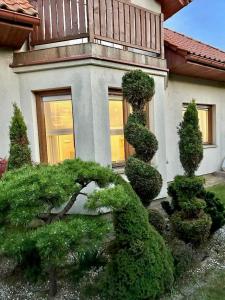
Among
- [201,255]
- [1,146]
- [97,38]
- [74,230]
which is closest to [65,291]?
[74,230]

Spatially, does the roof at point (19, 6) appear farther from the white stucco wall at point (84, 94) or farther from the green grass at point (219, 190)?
the green grass at point (219, 190)

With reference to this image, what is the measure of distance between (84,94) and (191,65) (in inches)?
185

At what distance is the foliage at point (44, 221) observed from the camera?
3.31 meters

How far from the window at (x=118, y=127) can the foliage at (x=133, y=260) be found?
13.7 feet

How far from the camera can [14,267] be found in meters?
4.86

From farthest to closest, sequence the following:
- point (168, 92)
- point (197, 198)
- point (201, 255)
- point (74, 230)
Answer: point (168, 92) < point (197, 198) < point (201, 255) < point (74, 230)

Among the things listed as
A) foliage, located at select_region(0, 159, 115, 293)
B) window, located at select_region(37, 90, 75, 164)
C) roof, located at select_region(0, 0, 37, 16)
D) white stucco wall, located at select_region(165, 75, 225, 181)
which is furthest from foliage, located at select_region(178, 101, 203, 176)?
white stucco wall, located at select_region(165, 75, 225, 181)

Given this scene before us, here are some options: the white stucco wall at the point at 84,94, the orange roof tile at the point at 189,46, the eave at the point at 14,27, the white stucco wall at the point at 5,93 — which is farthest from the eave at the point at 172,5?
the white stucco wall at the point at 5,93

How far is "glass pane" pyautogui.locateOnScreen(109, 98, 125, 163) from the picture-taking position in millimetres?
8266

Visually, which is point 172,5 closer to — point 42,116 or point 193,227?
point 42,116

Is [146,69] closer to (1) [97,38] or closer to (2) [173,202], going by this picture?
(1) [97,38]

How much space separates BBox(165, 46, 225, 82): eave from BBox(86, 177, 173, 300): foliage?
692cm

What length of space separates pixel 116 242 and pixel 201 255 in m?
1.87

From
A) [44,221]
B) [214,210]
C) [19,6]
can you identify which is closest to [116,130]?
[214,210]
